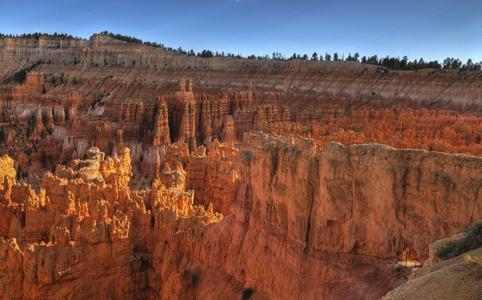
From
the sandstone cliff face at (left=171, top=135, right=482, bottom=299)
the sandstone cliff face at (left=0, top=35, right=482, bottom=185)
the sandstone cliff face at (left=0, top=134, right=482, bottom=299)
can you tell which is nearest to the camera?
the sandstone cliff face at (left=171, top=135, right=482, bottom=299)

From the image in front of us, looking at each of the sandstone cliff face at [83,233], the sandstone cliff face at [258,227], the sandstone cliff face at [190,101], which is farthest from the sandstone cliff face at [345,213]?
the sandstone cliff face at [190,101]

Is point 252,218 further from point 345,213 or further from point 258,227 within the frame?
point 345,213

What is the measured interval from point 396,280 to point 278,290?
336 cm

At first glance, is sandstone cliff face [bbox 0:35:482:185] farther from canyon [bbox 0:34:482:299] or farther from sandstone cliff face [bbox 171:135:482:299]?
sandstone cliff face [bbox 171:135:482:299]

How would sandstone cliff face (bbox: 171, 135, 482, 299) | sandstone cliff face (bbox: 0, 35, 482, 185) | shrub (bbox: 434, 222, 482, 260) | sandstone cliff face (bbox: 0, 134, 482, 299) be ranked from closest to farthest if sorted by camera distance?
shrub (bbox: 434, 222, 482, 260) < sandstone cliff face (bbox: 171, 135, 482, 299) < sandstone cliff face (bbox: 0, 134, 482, 299) < sandstone cliff face (bbox: 0, 35, 482, 185)

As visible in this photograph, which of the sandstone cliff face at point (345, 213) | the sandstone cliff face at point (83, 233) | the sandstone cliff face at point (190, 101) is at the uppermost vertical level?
the sandstone cliff face at point (190, 101)

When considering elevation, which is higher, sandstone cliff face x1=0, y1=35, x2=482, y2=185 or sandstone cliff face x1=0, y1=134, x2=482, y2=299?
sandstone cliff face x1=0, y1=35, x2=482, y2=185

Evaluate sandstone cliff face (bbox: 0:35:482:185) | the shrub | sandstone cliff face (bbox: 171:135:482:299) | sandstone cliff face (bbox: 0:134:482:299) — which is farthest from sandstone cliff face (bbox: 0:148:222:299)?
sandstone cliff face (bbox: 0:35:482:185)

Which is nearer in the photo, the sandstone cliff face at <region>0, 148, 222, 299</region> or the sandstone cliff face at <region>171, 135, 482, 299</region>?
the sandstone cliff face at <region>171, 135, 482, 299</region>

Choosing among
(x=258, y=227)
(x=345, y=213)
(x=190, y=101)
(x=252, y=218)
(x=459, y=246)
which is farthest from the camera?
(x=190, y=101)

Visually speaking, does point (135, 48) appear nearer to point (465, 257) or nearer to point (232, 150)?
point (232, 150)

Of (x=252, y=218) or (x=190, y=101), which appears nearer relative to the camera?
(x=252, y=218)

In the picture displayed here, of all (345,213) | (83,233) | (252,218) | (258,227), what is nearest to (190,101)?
(83,233)

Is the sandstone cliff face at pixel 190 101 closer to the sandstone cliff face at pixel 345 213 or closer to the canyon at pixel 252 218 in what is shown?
the canyon at pixel 252 218
